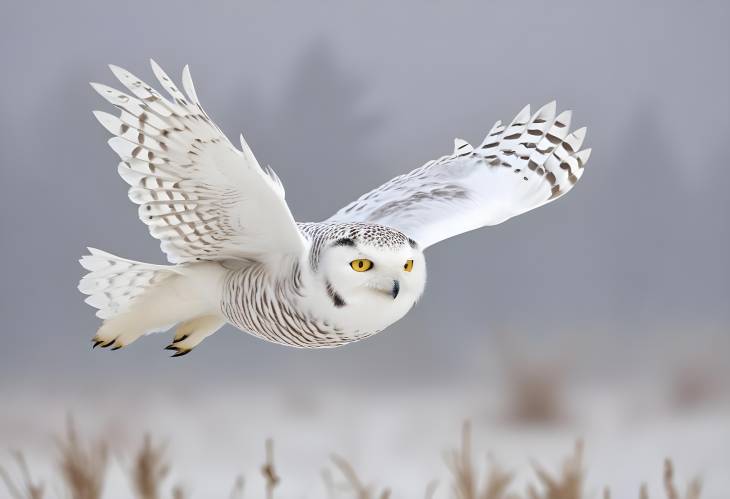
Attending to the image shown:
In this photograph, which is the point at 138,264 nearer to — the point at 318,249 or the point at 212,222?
the point at 212,222

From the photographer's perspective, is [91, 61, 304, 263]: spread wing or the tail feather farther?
the tail feather

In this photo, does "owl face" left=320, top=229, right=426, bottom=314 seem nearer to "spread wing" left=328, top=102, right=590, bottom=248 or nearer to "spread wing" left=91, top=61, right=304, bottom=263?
"spread wing" left=91, top=61, right=304, bottom=263

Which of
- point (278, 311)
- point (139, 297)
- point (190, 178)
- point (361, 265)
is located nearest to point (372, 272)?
point (361, 265)

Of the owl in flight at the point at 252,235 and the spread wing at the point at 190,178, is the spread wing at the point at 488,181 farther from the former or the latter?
the spread wing at the point at 190,178

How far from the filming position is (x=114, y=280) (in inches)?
102

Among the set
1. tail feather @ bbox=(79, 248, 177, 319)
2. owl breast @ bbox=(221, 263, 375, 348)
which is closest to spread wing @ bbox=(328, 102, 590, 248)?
owl breast @ bbox=(221, 263, 375, 348)

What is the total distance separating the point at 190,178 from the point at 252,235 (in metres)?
0.20

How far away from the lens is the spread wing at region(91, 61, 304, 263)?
2.13m

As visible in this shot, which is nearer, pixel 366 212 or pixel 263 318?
pixel 263 318

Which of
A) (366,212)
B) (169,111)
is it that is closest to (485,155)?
(366,212)

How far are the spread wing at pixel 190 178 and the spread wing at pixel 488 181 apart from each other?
0.44m

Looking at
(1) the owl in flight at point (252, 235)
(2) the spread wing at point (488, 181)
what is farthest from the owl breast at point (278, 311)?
Answer: (2) the spread wing at point (488, 181)

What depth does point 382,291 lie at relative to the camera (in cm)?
220

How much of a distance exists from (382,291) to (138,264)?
683mm
